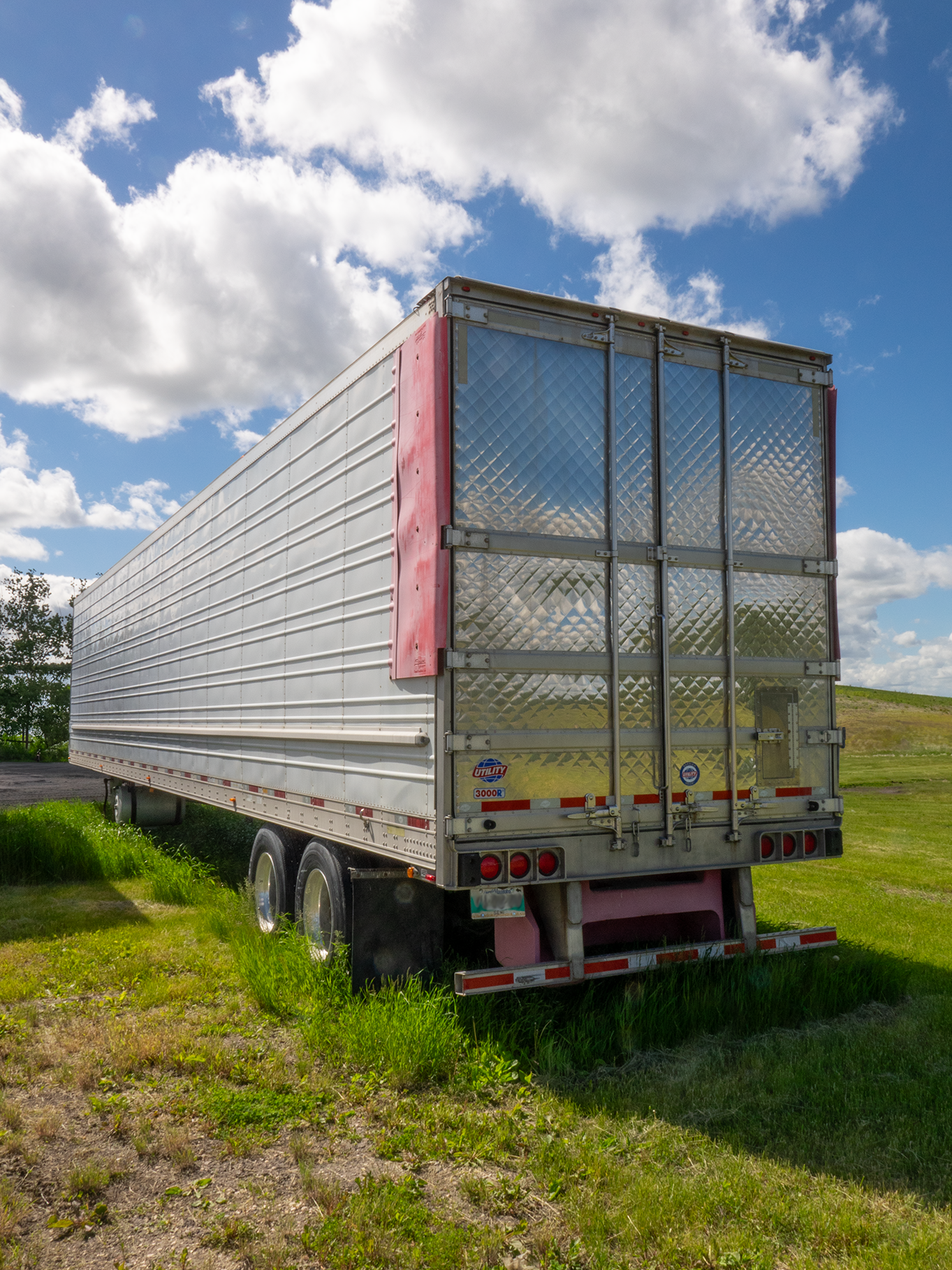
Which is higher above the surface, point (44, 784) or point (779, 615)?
point (779, 615)

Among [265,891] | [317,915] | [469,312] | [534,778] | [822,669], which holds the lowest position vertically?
[265,891]

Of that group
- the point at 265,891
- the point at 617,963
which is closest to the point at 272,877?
the point at 265,891

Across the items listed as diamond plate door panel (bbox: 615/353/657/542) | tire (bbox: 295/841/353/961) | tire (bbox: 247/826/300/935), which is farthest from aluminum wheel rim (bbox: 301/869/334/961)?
diamond plate door panel (bbox: 615/353/657/542)

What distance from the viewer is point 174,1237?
335cm

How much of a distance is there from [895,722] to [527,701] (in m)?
45.6

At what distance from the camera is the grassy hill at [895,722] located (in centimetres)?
3788

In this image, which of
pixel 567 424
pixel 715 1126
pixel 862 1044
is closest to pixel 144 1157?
pixel 715 1126

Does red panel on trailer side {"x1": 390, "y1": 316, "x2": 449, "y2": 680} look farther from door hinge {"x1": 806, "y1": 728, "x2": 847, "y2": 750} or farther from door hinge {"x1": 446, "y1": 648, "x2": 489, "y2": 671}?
door hinge {"x1": 806, "y1": 728, "x2": 847, "y2": 750}

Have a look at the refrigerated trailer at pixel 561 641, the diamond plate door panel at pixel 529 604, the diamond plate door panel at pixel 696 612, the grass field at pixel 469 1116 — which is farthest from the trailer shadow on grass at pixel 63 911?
the diamond plate door panel at pixel 696 612

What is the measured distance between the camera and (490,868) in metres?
4.76

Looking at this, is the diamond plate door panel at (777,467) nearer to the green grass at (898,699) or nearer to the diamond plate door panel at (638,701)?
the diamond plate door panel at (638,701)

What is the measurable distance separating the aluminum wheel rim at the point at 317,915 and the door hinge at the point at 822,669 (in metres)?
3.30

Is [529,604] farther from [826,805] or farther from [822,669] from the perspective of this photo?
[826,805]

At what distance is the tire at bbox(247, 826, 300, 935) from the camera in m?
7.09
